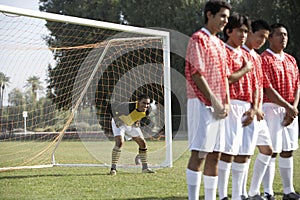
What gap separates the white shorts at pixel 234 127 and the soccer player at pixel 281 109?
884 mm

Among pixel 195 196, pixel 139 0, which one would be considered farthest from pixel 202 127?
pixel 139 0

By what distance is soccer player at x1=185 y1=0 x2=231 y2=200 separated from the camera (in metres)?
5.34

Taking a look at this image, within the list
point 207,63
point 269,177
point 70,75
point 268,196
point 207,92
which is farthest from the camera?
point 70,75

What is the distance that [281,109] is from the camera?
688 centimetres

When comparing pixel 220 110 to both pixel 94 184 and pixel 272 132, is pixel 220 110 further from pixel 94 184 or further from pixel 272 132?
pixel 94 184

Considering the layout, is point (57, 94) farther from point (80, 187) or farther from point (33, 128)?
point (80, 187)

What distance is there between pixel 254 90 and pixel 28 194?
10.8 feet

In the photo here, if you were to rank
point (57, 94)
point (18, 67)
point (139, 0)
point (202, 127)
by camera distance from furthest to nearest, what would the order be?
1. point (139, 0)
2. point (57, 94)
3. point (18, 67)
4. point (202, 127)

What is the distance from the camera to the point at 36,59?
1243cm

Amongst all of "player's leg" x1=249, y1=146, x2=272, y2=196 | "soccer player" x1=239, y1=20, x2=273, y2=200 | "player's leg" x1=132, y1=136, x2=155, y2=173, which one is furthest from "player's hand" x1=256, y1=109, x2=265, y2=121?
"player's leg" x1=132, y1=136, x2=155, y2=173

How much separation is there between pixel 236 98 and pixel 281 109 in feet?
3.78

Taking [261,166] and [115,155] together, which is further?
[115,155]

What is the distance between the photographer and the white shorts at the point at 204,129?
534 cm

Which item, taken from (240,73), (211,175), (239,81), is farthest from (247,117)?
(211,175)
